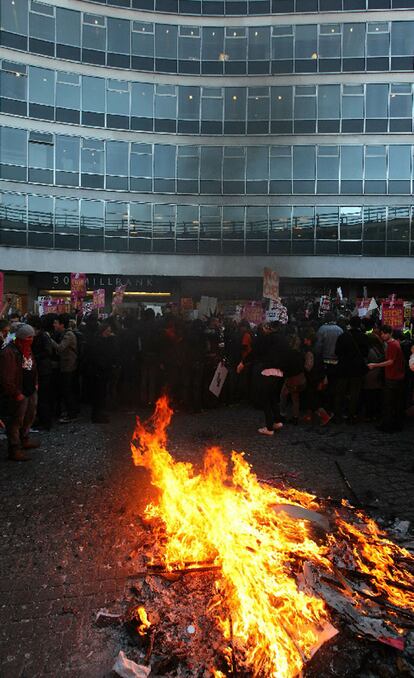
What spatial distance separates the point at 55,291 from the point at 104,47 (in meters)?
14.0

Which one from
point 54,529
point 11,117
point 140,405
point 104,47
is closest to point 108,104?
point 104,47

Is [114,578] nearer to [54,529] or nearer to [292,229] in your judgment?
[54,529]

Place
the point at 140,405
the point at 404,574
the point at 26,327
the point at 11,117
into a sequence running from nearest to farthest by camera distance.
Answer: the point at 404,574
the point at 26,327
the point at 140,405
the point at 11,117

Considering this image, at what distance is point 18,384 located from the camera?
6316mm

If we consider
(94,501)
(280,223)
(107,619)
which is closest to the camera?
(107,619)

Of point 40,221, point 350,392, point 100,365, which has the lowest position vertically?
point 350,392

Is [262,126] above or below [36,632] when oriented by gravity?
above

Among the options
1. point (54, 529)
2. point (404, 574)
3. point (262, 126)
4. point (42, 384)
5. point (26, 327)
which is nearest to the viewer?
point (404, 574)

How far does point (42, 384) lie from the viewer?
25.2 ft

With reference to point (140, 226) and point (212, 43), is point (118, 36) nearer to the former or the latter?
point (212, 43)

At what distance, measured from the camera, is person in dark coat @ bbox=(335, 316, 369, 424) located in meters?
8.20

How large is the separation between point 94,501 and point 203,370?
15.3 ft

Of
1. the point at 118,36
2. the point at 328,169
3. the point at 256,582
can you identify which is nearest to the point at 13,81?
the point at 118,36

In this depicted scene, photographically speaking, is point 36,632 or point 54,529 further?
point 54,529
